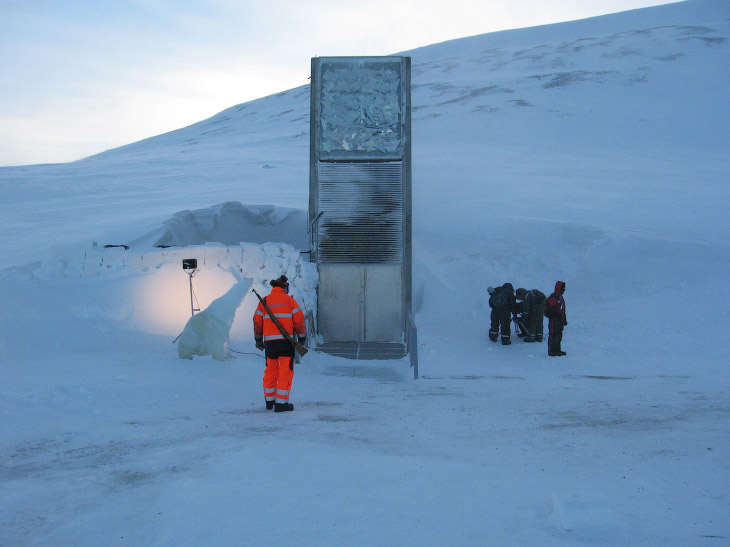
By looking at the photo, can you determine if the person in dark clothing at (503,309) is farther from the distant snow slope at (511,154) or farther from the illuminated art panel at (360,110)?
the distant snow slope at (511,154)

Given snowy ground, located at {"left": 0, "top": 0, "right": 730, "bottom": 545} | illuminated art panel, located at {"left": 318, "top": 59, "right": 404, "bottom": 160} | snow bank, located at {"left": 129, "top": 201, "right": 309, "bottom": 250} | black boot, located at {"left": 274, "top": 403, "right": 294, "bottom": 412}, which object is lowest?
black boot, located at {"left": 274, "top": 403, "right": 294, "bottom": 412}

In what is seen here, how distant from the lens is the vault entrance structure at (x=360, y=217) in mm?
14234

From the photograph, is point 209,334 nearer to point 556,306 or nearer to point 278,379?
point 278,379

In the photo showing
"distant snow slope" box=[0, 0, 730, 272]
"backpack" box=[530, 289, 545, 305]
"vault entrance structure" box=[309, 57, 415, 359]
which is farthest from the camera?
"distant snow slope" box=[0, 0, 730, 272]

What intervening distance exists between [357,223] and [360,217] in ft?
0.49

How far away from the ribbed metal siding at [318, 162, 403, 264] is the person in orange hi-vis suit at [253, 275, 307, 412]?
22.6ft

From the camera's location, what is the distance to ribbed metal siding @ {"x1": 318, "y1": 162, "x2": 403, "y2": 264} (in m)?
14.3

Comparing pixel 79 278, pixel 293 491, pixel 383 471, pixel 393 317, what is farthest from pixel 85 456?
pixel 393 317

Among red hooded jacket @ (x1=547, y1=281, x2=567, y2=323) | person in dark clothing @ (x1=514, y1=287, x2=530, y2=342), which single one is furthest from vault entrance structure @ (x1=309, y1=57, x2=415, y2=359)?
red hooded jacket @ (x1=547, y1=281, x2=567, y2=323)

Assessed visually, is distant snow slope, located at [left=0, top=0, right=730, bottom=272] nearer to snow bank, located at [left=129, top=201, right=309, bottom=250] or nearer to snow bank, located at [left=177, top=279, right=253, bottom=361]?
snow bank, located at [left=129, top=201, right=309, bottom=250]

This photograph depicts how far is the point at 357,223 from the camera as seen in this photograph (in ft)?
46.9

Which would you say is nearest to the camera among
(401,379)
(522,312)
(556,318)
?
(401,379)

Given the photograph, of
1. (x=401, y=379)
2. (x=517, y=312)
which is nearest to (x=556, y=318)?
(x=517, y=312)

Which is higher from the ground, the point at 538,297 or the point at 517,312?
the point at 538,297
